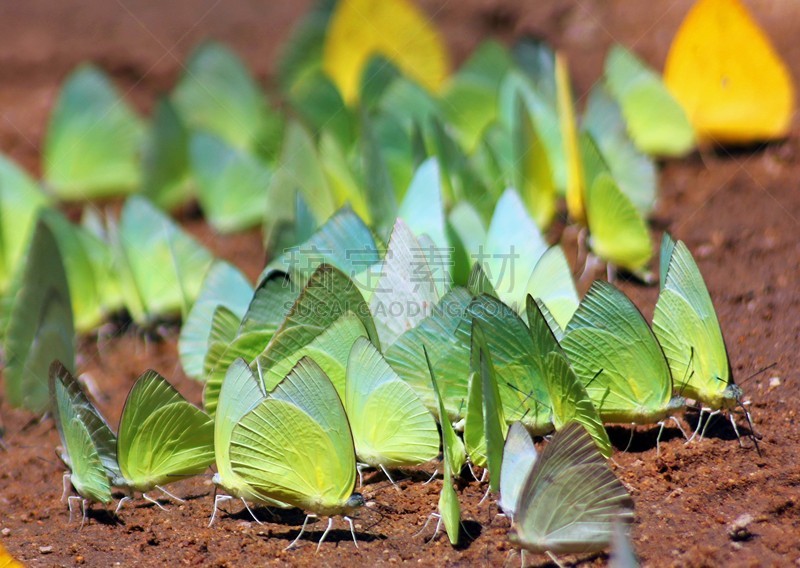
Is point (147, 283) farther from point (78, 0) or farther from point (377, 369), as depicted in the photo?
point (78, 0)

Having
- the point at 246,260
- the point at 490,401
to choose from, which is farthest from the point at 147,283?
the point at 490,401

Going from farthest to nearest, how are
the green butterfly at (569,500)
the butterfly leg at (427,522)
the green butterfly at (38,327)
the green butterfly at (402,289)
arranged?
the green butterfly at (38,327) < the green butterfly at (402,289) < the butterfly leg at (427,522) < the green butterfly at (569,500)

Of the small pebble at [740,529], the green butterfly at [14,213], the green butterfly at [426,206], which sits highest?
the green butterfly at [14,213]

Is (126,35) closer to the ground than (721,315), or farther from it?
farther from it

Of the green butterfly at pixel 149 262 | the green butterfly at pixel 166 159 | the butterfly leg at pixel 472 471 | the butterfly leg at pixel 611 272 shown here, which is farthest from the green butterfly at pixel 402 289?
the green butterfly at pixel 166 159

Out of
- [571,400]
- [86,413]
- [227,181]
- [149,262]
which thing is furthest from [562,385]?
[227,181]

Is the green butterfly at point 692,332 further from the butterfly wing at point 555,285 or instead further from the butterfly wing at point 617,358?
the butterfly wing at point 555,285

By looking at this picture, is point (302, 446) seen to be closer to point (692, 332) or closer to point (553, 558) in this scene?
point (553, 558)

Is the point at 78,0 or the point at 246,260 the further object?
the point at 78,0
